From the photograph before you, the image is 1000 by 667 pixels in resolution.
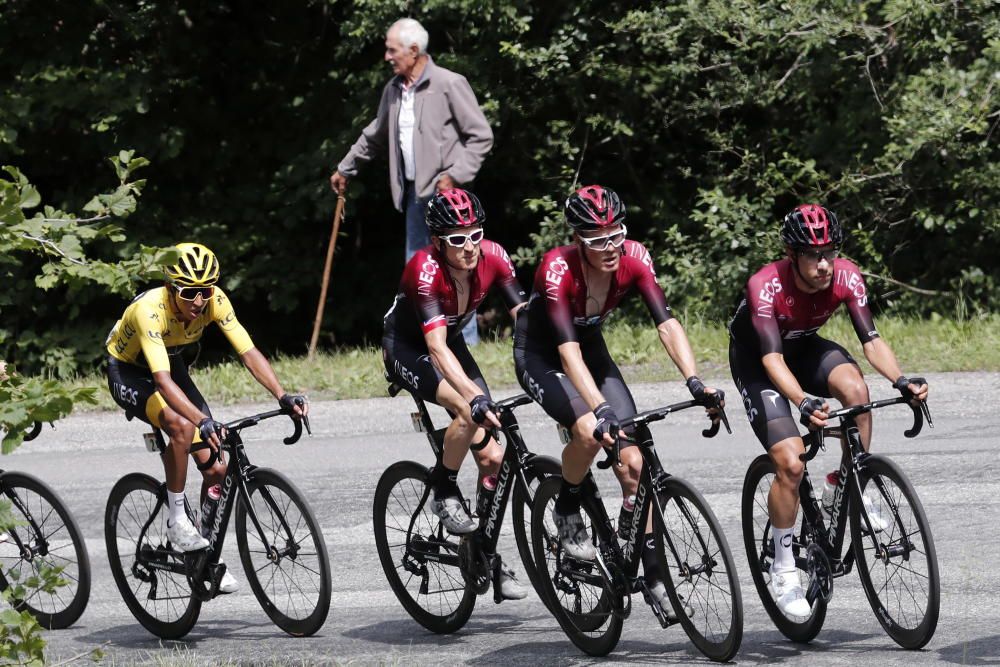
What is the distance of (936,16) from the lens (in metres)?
13.2

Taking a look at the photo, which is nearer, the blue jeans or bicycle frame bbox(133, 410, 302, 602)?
bicycle frame bbox(133, 410, 302, 602)

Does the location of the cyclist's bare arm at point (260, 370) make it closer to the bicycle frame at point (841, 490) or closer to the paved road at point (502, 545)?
the paved road at point (502, 545)

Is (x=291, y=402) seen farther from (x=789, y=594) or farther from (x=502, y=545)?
(x=789, y=594)

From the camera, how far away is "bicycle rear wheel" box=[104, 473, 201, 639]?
26.1 feet

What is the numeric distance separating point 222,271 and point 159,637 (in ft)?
29.9

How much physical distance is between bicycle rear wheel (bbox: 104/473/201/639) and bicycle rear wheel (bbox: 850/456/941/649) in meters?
3.29

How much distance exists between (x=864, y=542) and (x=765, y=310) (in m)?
1.09

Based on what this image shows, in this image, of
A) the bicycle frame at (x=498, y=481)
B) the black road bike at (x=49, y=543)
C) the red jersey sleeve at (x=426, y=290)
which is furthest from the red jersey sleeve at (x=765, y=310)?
the black road bike at (x=49, y=543)

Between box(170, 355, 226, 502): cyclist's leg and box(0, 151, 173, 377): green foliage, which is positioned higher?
box(0, 151, 173, 377): green foliage

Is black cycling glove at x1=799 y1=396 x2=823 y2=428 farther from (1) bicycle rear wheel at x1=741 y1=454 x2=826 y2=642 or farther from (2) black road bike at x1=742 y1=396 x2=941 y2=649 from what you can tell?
(1) bicycle rear wheel at x1=741 y1=454 x2=826 y2=642

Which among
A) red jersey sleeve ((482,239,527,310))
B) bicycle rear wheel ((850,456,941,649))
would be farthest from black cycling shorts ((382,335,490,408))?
bicycle rear wheel ((850,456,941,649))

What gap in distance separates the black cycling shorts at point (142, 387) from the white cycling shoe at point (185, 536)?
1.69 ft

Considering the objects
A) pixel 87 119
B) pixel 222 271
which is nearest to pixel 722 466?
pixel 222 271

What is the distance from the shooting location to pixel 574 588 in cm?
697
